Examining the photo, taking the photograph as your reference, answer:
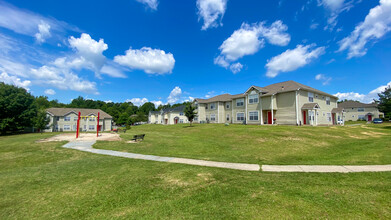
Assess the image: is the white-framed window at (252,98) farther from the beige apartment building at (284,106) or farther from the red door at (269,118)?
the red door at (269,118)

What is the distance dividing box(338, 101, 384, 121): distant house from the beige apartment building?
30.8 m

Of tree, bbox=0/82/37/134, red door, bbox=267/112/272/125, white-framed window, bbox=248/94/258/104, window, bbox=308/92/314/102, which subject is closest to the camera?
window, bbox=308/92/314/102

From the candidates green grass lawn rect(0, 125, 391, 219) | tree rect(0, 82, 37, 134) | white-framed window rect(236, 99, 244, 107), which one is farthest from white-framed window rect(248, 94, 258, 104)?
tree rect(0, 82, 37, 134)

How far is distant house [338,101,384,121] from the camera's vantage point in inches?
2020

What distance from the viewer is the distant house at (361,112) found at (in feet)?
168

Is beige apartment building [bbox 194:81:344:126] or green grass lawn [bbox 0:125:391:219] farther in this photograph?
beige apartment building [bbox 194:81:344:126]

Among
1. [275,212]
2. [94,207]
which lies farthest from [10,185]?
[275,212]

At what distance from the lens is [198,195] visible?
4.68 metres

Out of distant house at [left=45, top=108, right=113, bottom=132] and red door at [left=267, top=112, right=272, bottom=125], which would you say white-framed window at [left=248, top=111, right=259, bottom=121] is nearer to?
red door at [left=267, top=112, right=272, bottom=125]

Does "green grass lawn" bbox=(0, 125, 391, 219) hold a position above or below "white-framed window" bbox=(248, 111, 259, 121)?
below

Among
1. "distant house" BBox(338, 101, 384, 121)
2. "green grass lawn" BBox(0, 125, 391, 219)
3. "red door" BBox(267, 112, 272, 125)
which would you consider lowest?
"green grass lawn" BBox(0, 125, 391, 219)

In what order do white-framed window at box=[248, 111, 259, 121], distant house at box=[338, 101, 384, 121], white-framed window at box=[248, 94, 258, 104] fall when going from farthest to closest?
distant house at box=[338, 101, 384, 121]
white-framed window at box=[248, 94, 258, 104]
white-framed window at box=[248, 111, 259, 121]

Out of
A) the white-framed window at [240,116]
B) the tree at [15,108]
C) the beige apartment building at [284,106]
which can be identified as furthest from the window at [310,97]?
the tree at [15,108]

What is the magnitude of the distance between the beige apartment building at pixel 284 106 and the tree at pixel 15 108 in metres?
47.8
